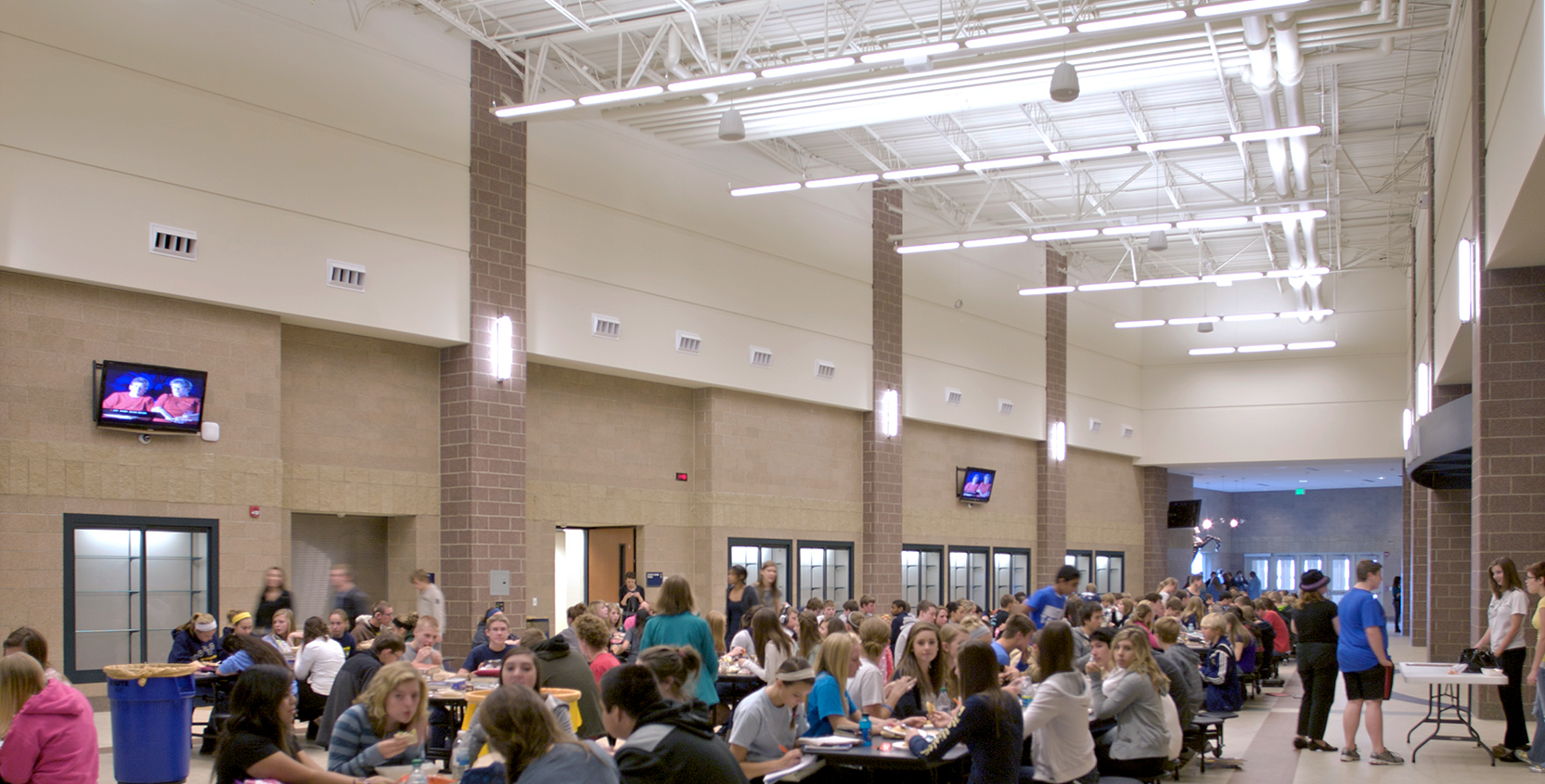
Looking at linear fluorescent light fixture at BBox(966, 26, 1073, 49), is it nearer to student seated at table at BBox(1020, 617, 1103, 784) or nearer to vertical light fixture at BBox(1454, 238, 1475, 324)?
vertical light fixture at BBox(1454, 238, 1475, 324)

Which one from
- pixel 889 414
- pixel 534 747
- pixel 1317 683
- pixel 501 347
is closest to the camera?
pixel 534 747

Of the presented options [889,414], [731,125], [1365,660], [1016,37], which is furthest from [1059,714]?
[889,414]

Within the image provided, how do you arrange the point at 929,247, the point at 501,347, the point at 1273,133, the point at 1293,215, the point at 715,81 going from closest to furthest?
the point at 715,81, the point at 1273,133, the point at 501,347, the point at 1293,215, the point at 929,247

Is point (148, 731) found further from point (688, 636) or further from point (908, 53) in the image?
point (908, 53)

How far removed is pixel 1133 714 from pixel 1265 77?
9.34 metres

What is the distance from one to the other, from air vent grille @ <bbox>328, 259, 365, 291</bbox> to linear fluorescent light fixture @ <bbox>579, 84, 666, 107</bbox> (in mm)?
3142

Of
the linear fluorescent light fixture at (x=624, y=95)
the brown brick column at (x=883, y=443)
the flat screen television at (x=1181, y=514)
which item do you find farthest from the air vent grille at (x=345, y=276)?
the flat screen television at (x=1181, y=514)

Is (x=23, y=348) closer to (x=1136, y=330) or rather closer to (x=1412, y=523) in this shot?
(x=1412, y=523)

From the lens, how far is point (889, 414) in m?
21.9

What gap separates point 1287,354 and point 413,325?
74.2ft

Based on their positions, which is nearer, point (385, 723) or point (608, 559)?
point (385, 723)

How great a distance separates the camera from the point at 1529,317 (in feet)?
35.6

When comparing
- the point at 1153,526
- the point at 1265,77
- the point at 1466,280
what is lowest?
the point at 1153,526

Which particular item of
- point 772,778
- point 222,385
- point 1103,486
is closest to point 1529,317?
point 772,778
